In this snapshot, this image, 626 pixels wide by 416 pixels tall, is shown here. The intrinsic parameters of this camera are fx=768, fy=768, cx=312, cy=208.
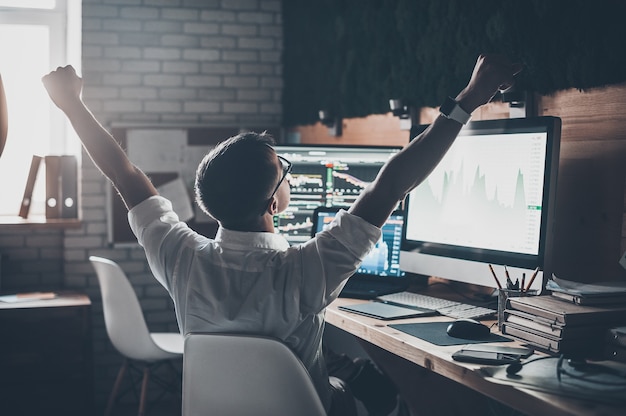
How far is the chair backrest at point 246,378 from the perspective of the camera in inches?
60.6

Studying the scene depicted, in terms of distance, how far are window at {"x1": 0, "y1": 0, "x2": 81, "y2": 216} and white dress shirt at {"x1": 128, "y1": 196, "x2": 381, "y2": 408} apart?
2758 millimetres

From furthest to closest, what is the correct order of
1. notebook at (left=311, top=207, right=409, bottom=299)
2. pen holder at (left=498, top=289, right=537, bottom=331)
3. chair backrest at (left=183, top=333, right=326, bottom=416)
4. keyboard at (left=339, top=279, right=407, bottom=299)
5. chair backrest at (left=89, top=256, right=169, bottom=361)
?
chair backrest at (left=89, top=256, right=169, bottom=361) < notebook at (left=311, top=207, right=409, bottom=299) < keyboard at (left=339, top=279, right=407, bottom=299) < pen holder at (left=498, top=289, right=537, bottom=331) < chair backrest at (left=183, top=333, right=326, bottom=416)

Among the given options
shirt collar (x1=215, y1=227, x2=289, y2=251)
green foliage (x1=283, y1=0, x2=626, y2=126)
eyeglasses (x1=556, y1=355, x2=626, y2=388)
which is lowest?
eyeglasses (x1=556, y1=355, x2=626, y2=388)

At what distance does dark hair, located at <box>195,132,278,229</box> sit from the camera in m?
1.71

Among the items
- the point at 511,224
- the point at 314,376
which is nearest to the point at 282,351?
the point at 314,376

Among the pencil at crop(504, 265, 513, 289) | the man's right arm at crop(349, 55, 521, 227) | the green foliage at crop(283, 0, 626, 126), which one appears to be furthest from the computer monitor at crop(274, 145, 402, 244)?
the man's right arm at crop(349, 55, 521, 227)

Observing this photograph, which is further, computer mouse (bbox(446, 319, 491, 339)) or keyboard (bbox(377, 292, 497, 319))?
keyboard (bbox(377, 292, 497, 319))

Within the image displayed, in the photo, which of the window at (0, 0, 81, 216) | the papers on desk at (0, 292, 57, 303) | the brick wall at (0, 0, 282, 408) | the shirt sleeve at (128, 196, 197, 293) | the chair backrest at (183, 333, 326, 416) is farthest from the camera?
the window at (0, 0, 81, 216)

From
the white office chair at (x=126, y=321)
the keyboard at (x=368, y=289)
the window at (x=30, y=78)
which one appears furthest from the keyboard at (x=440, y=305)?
the window at (x=30, y=78)

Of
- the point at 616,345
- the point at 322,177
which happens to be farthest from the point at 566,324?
Answer: the point at 322,177

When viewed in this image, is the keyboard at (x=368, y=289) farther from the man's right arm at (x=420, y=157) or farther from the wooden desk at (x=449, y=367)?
the man's right arm at (x=420, y=157)

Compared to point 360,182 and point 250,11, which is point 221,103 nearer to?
point 250,11

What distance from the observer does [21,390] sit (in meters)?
3.56

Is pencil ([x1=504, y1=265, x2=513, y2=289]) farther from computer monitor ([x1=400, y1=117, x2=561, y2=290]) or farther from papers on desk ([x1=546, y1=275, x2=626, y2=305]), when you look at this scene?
papers on desk ([x1=546, y1=275, x2=626, y2=305])
